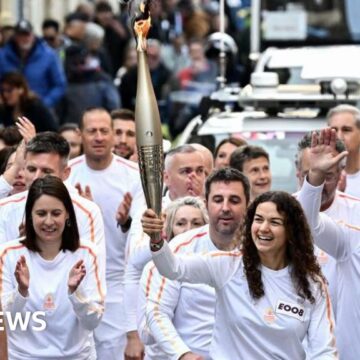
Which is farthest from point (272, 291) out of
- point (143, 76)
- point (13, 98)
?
point (13, 98)

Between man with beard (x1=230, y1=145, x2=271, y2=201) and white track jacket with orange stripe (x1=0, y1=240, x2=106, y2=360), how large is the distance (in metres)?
2.06

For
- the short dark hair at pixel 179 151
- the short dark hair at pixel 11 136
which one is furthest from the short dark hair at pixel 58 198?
the short dark hair at pixel 11 136

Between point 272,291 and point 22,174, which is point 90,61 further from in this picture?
point 272,291

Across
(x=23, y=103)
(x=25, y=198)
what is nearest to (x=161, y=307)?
(x=25, y=198)

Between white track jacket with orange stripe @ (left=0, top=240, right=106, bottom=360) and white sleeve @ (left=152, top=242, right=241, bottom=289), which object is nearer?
white sleeve @ (left=152, top=242, right=241, bottom=289)

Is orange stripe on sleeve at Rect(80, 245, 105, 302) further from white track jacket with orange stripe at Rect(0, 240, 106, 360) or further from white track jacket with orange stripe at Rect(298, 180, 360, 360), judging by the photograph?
white track jacket with orange stripe at Rect(298, 180, 360, 360)

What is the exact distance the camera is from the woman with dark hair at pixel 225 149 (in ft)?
42.0

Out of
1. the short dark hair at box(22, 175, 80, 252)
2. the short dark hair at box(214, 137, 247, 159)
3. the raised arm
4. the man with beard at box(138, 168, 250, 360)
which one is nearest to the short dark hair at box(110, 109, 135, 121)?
the short dark hair at box(214, 137, 247, 159)

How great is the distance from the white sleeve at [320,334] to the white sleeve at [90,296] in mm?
Answer: 1474

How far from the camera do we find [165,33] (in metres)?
27.4

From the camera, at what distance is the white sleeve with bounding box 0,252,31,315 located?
388 inches

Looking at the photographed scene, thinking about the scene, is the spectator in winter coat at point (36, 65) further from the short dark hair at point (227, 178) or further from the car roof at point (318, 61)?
the short dark hair at point (227, 178)

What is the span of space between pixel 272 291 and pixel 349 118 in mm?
3150

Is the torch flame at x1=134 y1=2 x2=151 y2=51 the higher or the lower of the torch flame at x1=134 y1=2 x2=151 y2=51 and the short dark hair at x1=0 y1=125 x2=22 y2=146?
the higher
